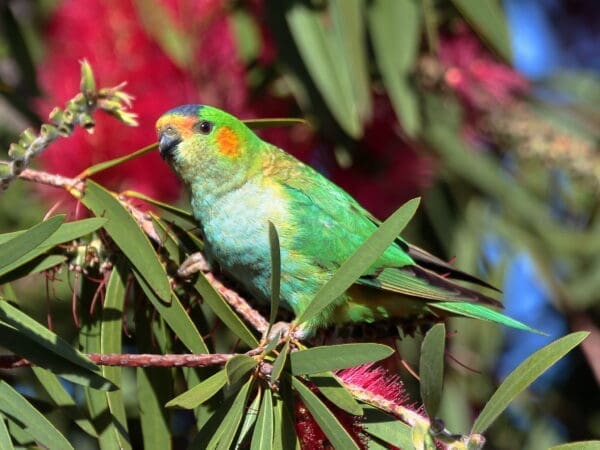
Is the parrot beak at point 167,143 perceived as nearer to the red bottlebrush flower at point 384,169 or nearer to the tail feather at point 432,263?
the tail feather at point 432,263

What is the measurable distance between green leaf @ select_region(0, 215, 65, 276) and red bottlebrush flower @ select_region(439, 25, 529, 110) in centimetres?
197

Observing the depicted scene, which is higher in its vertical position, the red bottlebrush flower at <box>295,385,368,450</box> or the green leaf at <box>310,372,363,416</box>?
the green leaf at <box>310,372,363,416</box>

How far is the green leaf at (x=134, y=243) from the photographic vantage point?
1277 mm

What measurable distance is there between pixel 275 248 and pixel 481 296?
2.12ft

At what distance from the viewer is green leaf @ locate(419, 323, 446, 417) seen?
3.34 ft

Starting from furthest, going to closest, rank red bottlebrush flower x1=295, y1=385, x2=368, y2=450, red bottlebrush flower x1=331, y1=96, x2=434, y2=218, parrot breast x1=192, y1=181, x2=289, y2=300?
1. red bottlebrush flower x1=331, y1=96, x2=434, y2=218
2. parrot breast x1=192, y1=181, x2=289, y2=300
3. red bottlebrush flower x1=295, y1=385, x2=368, y2=450

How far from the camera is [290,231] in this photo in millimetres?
1686

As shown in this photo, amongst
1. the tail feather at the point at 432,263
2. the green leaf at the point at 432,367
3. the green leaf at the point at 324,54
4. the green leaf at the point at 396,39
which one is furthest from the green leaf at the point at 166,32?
the green leaf at the point at 432,367


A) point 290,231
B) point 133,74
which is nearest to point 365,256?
point 290,231

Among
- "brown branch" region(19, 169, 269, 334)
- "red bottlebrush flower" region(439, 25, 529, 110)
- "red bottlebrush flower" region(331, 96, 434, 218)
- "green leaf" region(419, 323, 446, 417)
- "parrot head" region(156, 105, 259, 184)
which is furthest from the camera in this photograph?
"red bottlebrush flower" region(439, 25, 529, 110)

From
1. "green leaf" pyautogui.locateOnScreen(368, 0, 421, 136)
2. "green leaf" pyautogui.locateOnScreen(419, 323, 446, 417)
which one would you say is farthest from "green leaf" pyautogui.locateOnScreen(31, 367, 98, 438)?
"green leaf" pyautogui.locateOnScreen(368, 0, 421, 136)

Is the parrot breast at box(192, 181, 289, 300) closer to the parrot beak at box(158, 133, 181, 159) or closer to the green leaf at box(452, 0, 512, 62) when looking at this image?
the parrot beak at box(158, 133, 181, 159)

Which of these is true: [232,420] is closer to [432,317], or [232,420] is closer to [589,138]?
[432,317]

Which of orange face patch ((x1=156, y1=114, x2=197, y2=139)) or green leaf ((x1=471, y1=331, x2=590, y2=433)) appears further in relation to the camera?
orange face patch ((x1=156, y1=114, x2=197, y2=139))
